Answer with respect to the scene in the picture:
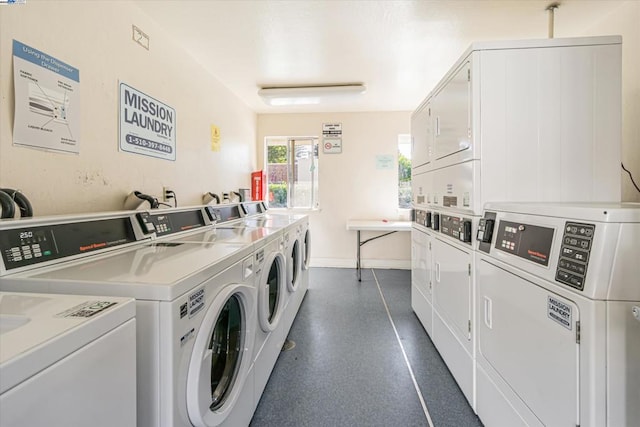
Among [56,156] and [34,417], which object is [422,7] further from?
[34,417]

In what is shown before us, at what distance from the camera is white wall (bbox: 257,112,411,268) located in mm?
4566

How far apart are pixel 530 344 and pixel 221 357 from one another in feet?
4.17

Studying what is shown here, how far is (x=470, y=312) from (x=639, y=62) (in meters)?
2.07

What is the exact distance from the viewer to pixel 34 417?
0.46 meters

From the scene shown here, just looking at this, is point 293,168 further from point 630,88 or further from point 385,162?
point 630,88

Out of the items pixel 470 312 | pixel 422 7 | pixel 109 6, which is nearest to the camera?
pixel 470 312

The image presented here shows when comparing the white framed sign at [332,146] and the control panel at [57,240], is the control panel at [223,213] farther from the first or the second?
the white framed sign at [332,146]

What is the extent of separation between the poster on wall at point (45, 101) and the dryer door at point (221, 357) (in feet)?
4.10

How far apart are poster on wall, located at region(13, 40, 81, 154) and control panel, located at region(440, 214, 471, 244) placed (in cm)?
223

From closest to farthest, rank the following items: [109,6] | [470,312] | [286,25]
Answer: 1. [470,312]
2. [109,6]
3. [286,25]

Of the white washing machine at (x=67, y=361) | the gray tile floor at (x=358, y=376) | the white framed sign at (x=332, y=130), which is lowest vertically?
the gray tile floor at (x=358, y=376)

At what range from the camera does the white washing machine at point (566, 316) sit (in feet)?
2.60

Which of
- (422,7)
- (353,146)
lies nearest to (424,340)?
(422,7)

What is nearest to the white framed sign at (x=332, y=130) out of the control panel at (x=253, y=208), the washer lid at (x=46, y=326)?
the control panel at (x=253, y=208)
